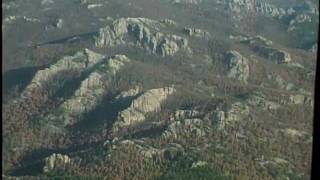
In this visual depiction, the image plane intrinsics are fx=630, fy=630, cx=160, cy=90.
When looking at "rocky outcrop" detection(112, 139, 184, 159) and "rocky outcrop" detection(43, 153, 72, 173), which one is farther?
"rocky outcrop" detection(112, 139, 184, 159)

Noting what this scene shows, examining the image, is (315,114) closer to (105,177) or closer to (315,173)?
(315,173)

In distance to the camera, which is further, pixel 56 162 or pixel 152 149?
pixel 152 149

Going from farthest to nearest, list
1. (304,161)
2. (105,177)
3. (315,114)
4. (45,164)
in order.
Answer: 1. (304,161)
2. (45,164)
3. (105,177)
4. (315,114)

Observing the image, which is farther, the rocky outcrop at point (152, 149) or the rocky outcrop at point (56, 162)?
the rocky outcrop at point (152, 149)

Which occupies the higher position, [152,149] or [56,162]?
[152,149]

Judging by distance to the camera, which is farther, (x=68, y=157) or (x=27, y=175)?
(x=68, y=157)

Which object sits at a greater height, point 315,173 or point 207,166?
point 315,173

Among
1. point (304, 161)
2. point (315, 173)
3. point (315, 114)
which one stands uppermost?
point (315, 114)

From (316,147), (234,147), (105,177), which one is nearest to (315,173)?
(316,147)
